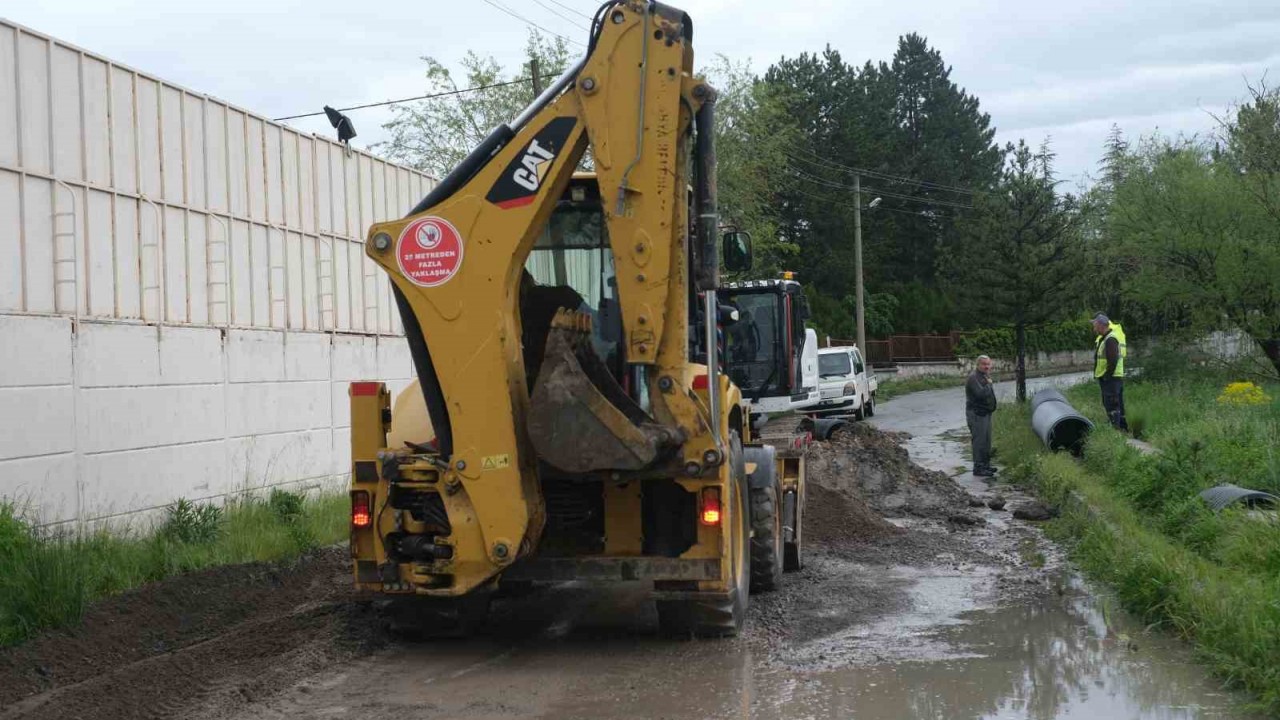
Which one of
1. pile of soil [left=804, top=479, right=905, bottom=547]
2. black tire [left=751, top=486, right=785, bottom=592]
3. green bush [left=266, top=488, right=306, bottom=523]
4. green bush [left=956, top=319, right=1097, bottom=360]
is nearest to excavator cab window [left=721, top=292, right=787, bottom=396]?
pile of soil [left=804, top=479, right=905, bottom=547]

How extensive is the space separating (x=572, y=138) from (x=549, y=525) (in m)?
2.44

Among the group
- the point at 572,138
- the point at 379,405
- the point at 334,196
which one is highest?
the point at 334,196

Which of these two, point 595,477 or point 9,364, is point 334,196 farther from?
point 595,477

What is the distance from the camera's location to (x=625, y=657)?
7961 mm

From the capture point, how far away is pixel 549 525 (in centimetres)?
831

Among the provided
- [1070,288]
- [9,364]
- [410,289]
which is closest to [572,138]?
[410,289]

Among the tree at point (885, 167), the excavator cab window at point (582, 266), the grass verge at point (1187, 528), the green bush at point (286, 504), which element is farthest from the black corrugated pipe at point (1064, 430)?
the tree at point (885, 167)

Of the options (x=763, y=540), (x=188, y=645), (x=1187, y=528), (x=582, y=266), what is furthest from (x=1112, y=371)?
(x=188, y=645)

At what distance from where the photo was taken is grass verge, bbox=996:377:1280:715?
23.4 ft

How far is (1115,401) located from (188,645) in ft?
47.0

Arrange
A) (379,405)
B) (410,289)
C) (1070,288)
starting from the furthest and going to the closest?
(1070,288) < (379,405) < (410,289)

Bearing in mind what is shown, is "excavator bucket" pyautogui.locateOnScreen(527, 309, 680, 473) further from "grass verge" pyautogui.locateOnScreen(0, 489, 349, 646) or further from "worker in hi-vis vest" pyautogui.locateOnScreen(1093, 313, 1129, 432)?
"worker in hi-vis vest" pyautogui.locateOnScreen(1093, 313, 1129, 432)

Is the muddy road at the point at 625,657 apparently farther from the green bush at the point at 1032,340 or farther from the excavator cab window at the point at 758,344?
the green bush at the point at 1032,340

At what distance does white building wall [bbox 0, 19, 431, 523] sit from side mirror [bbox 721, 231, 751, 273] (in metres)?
5.69
